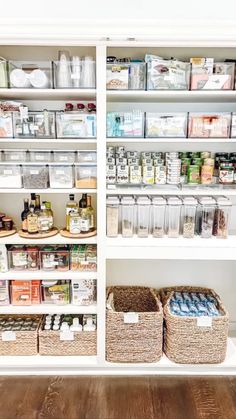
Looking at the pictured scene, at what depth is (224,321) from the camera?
2.39m

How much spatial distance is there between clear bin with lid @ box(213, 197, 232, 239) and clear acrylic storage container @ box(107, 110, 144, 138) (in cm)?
72

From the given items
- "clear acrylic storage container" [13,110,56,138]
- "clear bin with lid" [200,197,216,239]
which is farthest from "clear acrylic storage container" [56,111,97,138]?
"clear bin with lid" [200,197,216,239]

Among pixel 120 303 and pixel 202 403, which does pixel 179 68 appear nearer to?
pixel 120 303

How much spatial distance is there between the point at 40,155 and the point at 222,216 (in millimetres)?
1296

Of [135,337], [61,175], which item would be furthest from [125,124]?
[135,337]

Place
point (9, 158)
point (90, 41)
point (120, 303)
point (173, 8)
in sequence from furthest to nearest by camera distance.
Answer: point (120, 303)
point (9, 158)
point (173, 8)
point (90, 41)

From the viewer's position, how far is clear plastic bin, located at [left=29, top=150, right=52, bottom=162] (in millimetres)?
2355

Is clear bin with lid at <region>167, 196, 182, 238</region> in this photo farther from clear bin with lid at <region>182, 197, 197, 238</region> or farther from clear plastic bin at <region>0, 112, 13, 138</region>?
clear plastic bin at <region>0, 112, 13, 138</region>

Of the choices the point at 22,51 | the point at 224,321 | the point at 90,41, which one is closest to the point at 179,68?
the point at 90,41

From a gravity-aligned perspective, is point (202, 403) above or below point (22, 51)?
below

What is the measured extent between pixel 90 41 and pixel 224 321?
1937 mm

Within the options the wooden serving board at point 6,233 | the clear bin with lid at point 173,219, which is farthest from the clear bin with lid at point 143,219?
the wooden serving board at point 6,233

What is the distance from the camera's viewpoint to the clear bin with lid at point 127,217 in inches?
96.9

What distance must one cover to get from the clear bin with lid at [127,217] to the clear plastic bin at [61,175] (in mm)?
389
